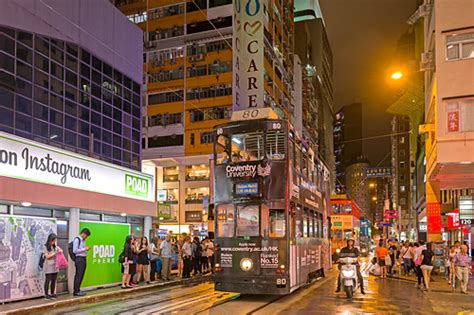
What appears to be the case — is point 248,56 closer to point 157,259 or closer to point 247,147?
point 157,259

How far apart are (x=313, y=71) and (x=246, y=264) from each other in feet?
278

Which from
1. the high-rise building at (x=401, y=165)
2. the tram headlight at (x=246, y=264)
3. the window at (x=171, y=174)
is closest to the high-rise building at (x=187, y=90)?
the window at (x=171, y=174)

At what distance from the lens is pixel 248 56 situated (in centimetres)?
4675

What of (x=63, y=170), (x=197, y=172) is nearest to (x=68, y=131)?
(x=63, y=170)

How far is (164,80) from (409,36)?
63330 millimetres

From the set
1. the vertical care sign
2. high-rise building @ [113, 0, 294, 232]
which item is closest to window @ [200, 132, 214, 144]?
high-rise building @ [113, 0, 294, 232]

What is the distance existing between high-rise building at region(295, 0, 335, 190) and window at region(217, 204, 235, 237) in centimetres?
6716

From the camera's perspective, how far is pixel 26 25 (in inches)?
742

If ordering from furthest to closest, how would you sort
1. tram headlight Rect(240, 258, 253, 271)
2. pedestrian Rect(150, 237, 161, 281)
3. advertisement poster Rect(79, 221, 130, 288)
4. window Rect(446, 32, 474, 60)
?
window Rect(446, 32, 474, 60) < pedestrian Rect(150, 237, 161, 281) < advertisement poster Rect(79, 221, 130, 288) < tram headlight Rect(240, 258, 253, 271)

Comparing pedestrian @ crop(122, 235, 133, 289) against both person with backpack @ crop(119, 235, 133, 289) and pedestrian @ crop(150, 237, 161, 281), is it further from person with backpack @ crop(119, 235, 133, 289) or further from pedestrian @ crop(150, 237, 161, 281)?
pedestrian @ crop(150, 237, 161, 281)

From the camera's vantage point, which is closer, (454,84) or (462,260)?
(462,260)

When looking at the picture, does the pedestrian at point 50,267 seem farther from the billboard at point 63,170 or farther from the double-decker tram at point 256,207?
the double-decker tram at point 256,207

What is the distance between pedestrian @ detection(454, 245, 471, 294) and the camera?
18.7 m

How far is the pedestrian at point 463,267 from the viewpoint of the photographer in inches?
735
